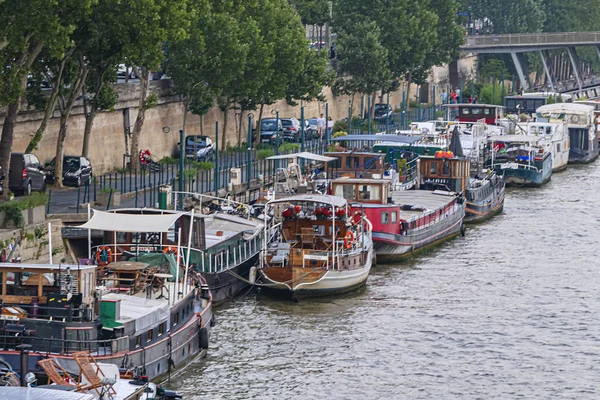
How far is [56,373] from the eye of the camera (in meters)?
34.7

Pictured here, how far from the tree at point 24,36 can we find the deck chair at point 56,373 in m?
19.5

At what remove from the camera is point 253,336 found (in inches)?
1796

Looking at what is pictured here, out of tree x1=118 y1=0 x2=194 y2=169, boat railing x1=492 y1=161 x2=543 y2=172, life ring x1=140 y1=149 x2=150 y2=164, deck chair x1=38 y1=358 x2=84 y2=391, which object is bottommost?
deck chair x1=38 y1=358 x2=84 y2=391

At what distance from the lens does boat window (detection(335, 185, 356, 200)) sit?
60.2m

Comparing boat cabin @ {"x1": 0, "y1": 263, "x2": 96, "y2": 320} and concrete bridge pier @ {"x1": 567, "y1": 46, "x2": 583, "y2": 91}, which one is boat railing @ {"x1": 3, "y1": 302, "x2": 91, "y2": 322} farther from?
concrete bridge pier @ {"x1": 567, "y1": 46, "x2": 583, "y2": 91}

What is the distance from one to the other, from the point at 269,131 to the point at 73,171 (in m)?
29.3

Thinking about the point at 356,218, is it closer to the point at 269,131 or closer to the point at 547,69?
the point at 269,131

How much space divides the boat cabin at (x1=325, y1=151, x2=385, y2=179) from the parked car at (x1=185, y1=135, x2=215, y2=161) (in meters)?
9.00

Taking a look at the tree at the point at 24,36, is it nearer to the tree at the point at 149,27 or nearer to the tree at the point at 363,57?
the tree at the point at 149,27

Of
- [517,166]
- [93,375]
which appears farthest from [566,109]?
[93,375]

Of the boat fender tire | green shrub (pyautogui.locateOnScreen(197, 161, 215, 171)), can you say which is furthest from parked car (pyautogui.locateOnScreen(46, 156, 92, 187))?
the boat fender tire

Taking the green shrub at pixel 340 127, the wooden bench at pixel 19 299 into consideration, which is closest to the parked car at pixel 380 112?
the green shrub at pixel 340 127

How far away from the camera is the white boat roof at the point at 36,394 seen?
29.1m

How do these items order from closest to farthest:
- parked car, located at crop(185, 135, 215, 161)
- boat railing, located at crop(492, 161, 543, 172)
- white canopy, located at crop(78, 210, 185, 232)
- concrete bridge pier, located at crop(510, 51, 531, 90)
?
white canopy, located at crop(78, 210, 185, 232) < parked car, located at crop(185, 135, 215, 161) < boat railing, located at crop(492, 161, 543, 172) < concrete bridge pier, located at crop(510, 51, 531, 90)
